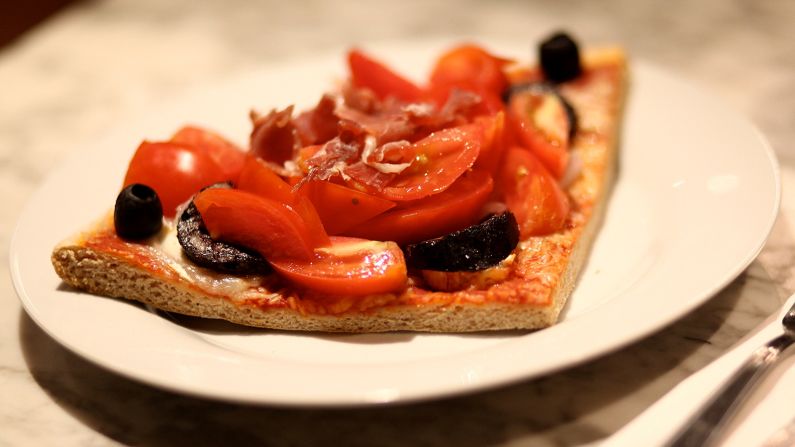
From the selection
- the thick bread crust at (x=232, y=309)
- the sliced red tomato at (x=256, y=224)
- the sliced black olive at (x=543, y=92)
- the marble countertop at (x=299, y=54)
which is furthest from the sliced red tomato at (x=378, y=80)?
the marble countertop at (x=299, y=54)

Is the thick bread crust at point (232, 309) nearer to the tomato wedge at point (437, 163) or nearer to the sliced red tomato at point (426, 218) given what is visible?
the sliced red tomato at point (426, 218)

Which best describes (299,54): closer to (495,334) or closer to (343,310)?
(343,310)

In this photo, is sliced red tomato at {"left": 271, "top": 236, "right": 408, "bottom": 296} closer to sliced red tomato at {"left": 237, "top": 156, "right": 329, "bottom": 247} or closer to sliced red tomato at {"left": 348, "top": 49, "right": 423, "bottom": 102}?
sliced red tomato at {"left": 237, "top": 156, "right": 329, "bottom": 247}

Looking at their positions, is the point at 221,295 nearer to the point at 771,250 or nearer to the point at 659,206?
the point at 659,206

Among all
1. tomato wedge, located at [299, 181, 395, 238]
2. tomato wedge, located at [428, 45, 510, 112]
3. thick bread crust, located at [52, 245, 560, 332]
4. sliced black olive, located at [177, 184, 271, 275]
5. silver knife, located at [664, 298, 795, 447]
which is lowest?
silver knife, located at [664, 298, 795, 447]

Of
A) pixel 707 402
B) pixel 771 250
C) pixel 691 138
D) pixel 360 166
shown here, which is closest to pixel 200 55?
pixel 360 166

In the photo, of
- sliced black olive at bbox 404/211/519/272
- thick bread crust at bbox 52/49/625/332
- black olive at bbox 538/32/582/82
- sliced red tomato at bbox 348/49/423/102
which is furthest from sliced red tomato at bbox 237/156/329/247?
black olive at bbox 538/32/582/82

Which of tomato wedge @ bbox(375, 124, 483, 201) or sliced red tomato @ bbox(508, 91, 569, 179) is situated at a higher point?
tomato wedge @ bbox(375, 124, 483, 201)
